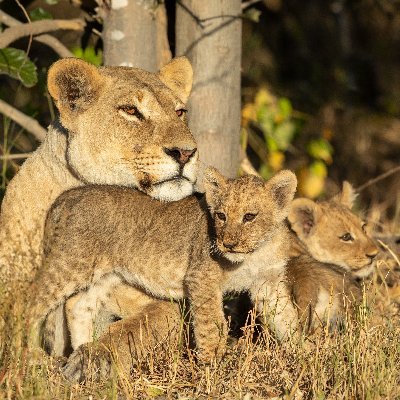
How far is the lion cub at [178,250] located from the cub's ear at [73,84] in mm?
538

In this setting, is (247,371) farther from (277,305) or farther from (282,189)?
(282,189)

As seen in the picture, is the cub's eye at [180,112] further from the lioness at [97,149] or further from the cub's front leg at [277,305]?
the cub's front leg at [277,305]

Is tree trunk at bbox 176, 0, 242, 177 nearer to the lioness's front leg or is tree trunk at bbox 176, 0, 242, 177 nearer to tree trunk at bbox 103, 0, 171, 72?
tree trunk at bbox 103, 0, 171, 72

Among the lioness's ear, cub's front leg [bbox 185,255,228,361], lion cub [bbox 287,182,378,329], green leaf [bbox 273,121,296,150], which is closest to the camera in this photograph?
cub's front leg [bbox 185,255,228,361]

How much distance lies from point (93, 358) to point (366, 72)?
11938mm

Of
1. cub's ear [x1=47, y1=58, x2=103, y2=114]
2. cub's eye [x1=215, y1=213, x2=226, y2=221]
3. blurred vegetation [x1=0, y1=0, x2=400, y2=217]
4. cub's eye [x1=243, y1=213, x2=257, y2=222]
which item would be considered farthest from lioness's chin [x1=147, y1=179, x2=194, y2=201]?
blurred vegetation [x1=0, y1=0, x2=400, y2=217]

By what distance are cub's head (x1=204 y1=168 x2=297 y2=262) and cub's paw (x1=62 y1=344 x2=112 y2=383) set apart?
3.06ft

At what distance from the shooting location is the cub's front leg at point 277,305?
5.88 metres

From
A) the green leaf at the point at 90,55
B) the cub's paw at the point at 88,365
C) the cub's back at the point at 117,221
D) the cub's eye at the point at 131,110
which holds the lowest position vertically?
the cub's paw at the point at 88,365

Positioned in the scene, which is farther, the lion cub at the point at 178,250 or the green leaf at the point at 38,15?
the green leaf at the point at 38,15

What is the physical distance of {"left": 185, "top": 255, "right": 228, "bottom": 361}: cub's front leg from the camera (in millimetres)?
5578

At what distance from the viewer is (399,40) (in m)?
17.0

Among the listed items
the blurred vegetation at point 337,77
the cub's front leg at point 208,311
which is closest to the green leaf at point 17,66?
the cub's front leg at point 208,311

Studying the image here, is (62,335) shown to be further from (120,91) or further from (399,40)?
(399,40)
